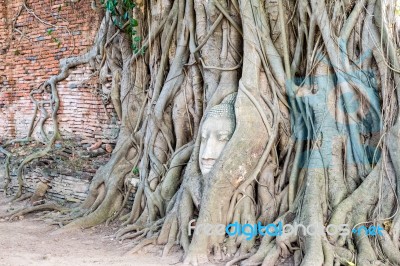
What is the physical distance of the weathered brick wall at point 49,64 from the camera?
7613 millimetres

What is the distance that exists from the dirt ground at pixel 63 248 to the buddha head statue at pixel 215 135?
85 centimetres

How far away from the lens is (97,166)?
683 cm

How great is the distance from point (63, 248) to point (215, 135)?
5.78 ft

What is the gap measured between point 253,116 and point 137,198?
5.49ft

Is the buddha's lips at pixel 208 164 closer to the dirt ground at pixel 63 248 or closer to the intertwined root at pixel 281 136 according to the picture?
the intertwined root at pixel 281 136

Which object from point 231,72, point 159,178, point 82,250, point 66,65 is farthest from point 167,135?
point 66,65

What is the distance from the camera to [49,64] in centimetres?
817

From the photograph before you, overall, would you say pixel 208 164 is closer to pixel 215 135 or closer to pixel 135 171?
pixel 215 135

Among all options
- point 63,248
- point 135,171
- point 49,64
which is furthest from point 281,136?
point 49,64

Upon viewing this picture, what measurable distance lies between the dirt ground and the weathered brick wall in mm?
1892

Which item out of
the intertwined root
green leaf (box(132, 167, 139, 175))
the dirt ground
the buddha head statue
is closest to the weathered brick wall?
green leaf (box(132, 167, 139, 175))

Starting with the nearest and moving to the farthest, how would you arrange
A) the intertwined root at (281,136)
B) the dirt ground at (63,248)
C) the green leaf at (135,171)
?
the intertwined root at (281,136) < the dirt ground at (63,248) < the green leaf at (135,171)

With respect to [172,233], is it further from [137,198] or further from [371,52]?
[371,52]

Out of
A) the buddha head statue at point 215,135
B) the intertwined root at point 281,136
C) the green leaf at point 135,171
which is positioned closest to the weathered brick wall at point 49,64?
the green leaf at point 135,171
